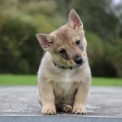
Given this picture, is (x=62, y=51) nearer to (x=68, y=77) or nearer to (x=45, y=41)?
(x=68, y=77)

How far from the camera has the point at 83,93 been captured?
214 inches

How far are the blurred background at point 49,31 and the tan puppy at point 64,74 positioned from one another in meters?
21.2

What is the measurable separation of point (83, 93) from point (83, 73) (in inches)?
11.1

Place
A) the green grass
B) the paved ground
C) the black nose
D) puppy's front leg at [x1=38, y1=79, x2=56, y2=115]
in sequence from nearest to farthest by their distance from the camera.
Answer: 1. the black nose
2. puppy's front leg at [x1=38, y1=79, x2=56, y2=115]
3. the paved ground
4. the green grass

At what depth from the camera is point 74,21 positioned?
229 inches

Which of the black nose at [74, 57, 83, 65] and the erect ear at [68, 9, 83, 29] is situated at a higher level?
the erect ear at [68, 9, 83, 29]

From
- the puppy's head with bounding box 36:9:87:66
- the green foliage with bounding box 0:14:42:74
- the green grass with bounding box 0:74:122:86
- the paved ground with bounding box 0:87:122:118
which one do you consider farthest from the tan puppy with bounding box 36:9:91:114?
the green foliage with bounding box 0:14:42:74

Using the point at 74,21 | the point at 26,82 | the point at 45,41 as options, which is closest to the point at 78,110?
the point at 45,41

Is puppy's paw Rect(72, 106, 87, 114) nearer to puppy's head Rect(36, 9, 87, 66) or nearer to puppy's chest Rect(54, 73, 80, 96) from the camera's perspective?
puppy's chest Rect(54, 73, 80, 96)

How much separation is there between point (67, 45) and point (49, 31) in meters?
33.0

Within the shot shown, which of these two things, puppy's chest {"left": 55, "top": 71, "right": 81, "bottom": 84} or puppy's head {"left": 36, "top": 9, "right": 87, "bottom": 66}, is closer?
puppy's head {"left": 36, "top": 9, "right": 87, "bottom": 66}

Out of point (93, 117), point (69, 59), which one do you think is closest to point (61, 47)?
point (69, 59)

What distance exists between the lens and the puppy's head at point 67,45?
5137mm

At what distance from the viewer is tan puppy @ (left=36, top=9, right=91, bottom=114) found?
5.23m
